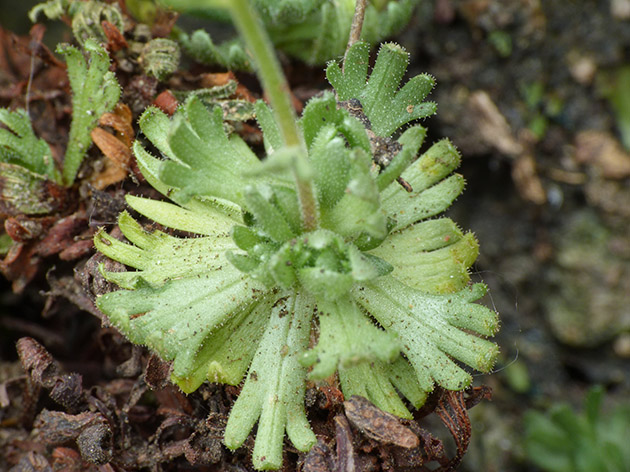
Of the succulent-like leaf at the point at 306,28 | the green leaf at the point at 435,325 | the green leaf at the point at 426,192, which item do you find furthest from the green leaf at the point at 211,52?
the green leaf at the point at 435,325

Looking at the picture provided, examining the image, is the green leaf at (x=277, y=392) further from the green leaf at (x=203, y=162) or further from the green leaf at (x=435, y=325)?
the green leaf at (x=203, y=162)

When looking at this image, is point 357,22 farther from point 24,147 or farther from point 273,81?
point 24,147

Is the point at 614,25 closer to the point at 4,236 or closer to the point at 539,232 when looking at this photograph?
the point at 539,232

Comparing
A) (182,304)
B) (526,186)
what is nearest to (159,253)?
(182,304)

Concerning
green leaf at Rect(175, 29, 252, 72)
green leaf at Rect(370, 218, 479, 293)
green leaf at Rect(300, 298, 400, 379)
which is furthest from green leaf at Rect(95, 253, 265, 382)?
green leaf at Rect(175, 29, 252, 72)

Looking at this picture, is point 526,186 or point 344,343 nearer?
point 344,343

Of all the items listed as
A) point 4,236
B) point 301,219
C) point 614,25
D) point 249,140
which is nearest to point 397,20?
point 249,140

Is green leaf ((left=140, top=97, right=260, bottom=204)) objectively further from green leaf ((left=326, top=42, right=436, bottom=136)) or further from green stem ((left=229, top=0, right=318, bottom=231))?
green leaf ((left=326, top=42, right=436, bottom=136))

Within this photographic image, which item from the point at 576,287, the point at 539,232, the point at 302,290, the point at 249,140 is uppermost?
the point at 249,140
